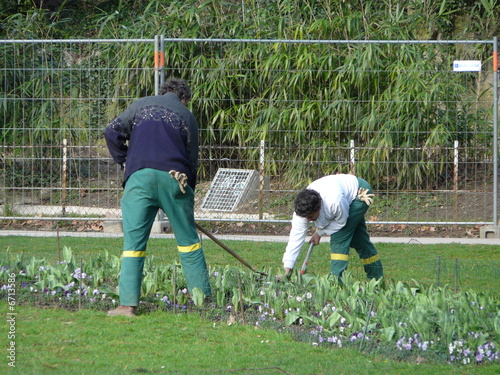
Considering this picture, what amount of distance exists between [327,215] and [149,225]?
4.66ft

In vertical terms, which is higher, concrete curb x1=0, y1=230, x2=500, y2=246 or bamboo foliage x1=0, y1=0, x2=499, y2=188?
bamboo foliage x1=0, y1=0, x2=499, y2=188

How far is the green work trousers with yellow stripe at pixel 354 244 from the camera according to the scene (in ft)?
19.7

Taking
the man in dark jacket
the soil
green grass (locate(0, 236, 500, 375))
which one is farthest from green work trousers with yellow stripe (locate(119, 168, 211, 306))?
the soil

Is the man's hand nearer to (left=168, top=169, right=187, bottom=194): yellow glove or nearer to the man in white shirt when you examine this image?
the man in white shirt

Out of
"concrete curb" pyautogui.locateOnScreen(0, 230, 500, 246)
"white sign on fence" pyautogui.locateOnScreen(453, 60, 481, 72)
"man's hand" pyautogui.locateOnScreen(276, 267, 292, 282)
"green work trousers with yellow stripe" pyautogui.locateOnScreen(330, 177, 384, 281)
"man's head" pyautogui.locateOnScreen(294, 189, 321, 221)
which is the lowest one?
"concrete curb" pyautogui.locateOnScreen(0, 230, 500, 246)

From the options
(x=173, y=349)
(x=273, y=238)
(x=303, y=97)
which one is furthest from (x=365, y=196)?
(x=303, y=97)

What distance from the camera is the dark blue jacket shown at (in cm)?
556

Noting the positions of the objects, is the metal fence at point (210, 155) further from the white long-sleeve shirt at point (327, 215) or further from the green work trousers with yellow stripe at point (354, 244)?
the white long-sleeve shirt at point (327, 215)

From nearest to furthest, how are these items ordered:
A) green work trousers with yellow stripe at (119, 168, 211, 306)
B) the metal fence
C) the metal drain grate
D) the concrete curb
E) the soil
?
green work trousers with yellow stripe at (119, 168, 211, 306)
the concrete curb
the soil
the metal fence
the metal drain grate

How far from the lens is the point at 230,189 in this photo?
10.6m

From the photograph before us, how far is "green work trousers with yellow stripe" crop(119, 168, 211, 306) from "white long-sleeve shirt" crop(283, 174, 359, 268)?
72 centimetres

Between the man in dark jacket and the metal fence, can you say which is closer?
the man in dark jacket

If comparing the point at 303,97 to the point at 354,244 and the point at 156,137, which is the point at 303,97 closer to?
the point at 354,244

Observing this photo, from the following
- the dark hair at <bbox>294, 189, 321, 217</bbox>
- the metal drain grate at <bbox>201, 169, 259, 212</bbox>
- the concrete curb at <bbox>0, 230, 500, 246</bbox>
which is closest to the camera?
the dark hair at <bbox>294, 189, 321, 217</bbox>
